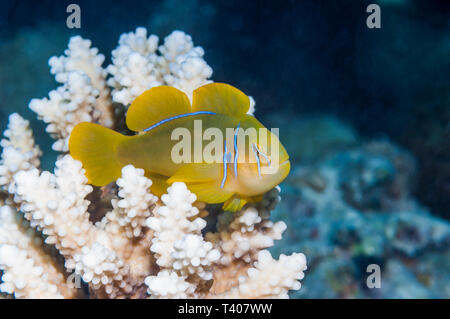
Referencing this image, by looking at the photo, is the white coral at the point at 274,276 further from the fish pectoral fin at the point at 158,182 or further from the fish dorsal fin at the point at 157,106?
the fish dorsal fin at the point at 157,106

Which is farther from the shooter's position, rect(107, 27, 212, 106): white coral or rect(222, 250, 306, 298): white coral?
rect(107, 27, 212, 106): white coral

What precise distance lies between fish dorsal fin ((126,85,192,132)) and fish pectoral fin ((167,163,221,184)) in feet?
0.93

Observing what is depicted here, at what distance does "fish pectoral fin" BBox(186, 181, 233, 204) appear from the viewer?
152 centimetres

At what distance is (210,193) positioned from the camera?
154cm

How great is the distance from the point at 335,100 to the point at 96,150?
4501 millimetres

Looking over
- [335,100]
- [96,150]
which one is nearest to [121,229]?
[96,150]

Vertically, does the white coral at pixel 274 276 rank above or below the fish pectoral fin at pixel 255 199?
below

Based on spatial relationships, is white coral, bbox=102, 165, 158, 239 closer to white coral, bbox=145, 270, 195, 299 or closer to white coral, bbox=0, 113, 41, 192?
white coral, bbox=145, 270, 195, 299

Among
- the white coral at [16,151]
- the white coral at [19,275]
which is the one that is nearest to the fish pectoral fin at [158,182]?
the white coral at [19,275]

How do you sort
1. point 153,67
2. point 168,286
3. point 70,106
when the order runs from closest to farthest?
point 168,286 < point 70,106 < point 153,67

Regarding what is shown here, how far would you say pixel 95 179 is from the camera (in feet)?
5.58

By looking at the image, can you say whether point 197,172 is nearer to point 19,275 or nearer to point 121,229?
point 121,229

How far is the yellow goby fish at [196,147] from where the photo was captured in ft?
4.76

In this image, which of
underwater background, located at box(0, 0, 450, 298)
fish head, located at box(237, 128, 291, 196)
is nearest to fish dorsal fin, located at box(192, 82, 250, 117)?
fish head, located at box(237, 128, 291, 196)
